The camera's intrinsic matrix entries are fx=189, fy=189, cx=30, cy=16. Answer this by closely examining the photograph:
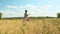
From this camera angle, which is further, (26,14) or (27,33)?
(26,14)

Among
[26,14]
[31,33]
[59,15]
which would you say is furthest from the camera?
[59,15]

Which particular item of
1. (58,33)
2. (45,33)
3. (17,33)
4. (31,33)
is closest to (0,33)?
(17,33)

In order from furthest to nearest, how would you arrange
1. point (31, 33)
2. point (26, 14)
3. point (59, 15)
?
point (59, 15) < point (26, 14) < point (31, 33)

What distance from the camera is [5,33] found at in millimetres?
5656

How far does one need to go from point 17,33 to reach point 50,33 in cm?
96

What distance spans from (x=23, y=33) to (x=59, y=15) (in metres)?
25.6

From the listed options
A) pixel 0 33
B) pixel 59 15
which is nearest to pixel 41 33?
pixel 0 33

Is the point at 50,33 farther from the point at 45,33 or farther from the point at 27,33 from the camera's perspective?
the point at 27,33

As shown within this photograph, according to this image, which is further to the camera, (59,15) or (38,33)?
(59,15)

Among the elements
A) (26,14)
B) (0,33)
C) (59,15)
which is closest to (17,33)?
(0,33)

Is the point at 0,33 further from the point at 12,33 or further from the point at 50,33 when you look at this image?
the point at 50,33

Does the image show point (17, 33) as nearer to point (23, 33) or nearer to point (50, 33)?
point (23, 33)

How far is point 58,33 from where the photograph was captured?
547 cm

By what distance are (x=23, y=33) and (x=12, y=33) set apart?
0.33 metres
